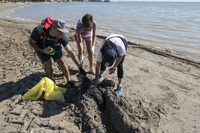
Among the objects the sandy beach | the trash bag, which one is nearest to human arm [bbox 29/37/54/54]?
the trash bag

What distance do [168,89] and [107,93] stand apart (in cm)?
165

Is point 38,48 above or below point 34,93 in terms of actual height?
above

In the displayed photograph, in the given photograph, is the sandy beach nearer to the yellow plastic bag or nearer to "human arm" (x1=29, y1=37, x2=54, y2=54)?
the yellow plastic bag

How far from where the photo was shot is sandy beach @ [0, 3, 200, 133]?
82.5 inches

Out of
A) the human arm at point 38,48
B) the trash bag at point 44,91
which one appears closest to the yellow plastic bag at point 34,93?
the trash bag at point 44,91

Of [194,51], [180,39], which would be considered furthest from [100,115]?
[180,39]

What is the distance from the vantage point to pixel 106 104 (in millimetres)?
2607

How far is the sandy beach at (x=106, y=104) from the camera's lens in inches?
82.5

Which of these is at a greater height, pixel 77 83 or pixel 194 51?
pixel 194 51

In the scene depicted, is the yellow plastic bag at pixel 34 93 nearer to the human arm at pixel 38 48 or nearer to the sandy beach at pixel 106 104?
the sandy beach at pixel 106 104

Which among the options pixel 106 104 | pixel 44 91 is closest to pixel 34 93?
pixel 44 91

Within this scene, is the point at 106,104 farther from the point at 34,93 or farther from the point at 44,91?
the point at 34,93

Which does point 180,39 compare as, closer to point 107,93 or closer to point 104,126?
point 107,93

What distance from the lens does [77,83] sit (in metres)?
3.20
